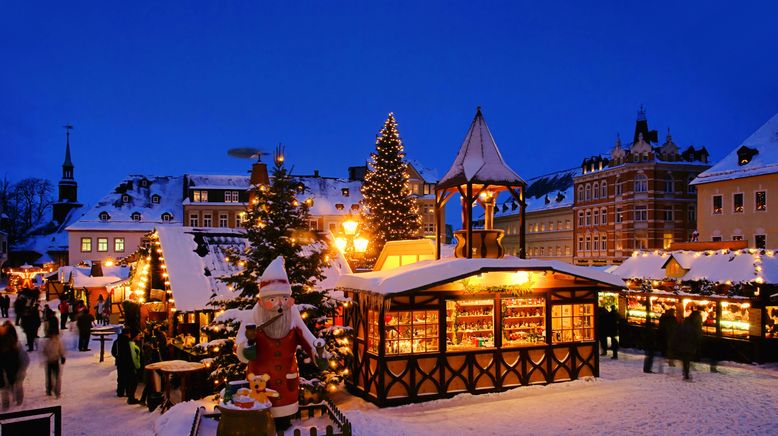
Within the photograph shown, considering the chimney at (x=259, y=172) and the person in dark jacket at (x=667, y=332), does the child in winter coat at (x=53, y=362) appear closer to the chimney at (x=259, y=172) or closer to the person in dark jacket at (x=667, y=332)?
the chimney at (x=259, y=172)

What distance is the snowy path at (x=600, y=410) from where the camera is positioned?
36.5 ft

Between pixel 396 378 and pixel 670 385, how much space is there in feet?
20.7

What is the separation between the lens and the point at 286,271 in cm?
1288

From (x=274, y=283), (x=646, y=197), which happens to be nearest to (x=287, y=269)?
(x=274, y=283)

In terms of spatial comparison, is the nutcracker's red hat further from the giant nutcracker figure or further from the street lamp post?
the street lamp post

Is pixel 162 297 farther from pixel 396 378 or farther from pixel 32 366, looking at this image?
pixel 396 378

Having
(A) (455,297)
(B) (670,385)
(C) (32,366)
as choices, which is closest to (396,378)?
(A) (455,297)

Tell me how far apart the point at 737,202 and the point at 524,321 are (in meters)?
27.3

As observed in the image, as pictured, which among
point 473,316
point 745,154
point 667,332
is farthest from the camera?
point 745,154

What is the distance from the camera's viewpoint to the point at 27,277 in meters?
48.5

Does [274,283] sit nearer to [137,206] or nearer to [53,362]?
[53,362]

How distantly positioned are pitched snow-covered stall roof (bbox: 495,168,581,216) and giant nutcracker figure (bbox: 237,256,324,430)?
5439 cm

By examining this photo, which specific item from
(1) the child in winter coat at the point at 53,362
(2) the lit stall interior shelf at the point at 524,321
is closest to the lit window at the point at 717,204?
(2) the lit stall interior shelf at the point at 524,321

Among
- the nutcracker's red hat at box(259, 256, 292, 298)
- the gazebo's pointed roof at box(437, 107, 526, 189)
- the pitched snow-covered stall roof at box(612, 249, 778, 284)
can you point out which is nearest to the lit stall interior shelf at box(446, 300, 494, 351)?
the gazebo's pointed roof at box(437, 107, 526, 189)
